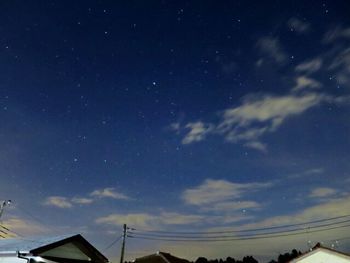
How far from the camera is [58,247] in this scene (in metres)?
19.3

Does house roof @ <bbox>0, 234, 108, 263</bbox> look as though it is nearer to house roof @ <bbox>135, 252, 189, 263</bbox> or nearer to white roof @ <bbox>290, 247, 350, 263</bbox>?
house roof @ <bbox>135, 252, 189, 263</bbox>

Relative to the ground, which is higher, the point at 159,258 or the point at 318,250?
the point at 159,258

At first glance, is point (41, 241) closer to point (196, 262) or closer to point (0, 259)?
point (0, 259)

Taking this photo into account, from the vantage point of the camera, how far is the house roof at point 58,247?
17.9 meters

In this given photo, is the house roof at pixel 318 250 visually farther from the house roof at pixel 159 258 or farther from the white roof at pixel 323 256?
the house roof at pixel 159 258

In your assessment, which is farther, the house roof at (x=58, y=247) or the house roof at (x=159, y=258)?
the house roof at (x=159, y=258)

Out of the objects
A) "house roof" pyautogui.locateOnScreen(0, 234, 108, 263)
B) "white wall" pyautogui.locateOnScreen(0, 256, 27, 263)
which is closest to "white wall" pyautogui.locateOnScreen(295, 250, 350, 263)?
"house roof" pyautogui.locateOnScreen(0, 234, 108, 263)

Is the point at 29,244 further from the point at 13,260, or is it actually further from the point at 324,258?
the point at 324,258

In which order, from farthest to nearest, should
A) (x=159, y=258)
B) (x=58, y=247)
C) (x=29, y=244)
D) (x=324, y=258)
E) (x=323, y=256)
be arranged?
(x=159, y=258) < (x=323, y=256) < (x=324, y=258) < (x=58, y=247) < (x=29, y=244)

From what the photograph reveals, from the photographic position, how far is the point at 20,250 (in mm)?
17422

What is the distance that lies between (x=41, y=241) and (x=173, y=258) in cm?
2497

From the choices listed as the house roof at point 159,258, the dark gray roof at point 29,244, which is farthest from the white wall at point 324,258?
the dark gray roof at point 29,244

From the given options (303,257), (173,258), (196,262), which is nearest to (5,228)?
(173,258)

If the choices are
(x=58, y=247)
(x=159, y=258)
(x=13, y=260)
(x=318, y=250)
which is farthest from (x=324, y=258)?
(x=13, y=260)
